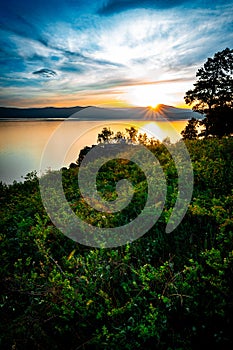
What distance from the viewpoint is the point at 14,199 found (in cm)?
818

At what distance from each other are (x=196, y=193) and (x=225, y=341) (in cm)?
334

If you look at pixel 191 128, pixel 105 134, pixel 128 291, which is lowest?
pixel 128 291

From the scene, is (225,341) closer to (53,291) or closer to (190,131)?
(53,291)

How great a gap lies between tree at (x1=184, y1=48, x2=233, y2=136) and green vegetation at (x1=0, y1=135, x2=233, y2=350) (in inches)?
726

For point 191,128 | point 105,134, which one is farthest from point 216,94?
point 105,134

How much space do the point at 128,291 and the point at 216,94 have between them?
2353cm

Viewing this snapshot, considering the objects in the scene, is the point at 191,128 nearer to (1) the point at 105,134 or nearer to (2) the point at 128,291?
(1) the point at 105,134

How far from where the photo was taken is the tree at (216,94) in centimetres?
2231

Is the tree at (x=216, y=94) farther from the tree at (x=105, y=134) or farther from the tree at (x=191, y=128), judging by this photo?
the tree at (x=105, y=134)

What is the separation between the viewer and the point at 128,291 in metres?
3.42

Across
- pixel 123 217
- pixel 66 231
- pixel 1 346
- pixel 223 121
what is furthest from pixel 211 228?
pixel 223 121

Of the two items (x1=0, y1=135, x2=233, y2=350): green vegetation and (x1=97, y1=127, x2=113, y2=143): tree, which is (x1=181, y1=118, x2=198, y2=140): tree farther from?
(x1=0, y1=135, x2=233, y2=350): green vegetation

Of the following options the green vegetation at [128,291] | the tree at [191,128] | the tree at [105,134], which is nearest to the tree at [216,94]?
the tree at [191,128]

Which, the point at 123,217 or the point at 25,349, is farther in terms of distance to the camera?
the point at 123,217
